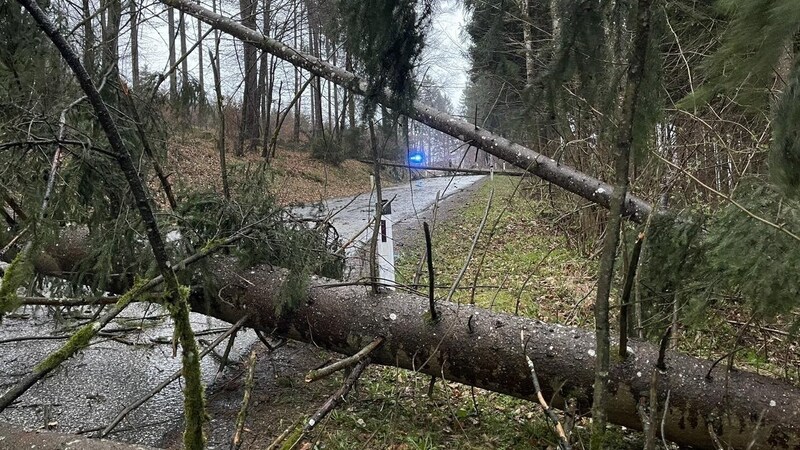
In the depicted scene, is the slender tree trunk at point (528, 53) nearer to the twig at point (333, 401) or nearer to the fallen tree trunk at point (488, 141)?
the fallen tree trunk at point (488, 141)

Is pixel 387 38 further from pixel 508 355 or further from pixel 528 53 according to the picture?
pixel 508 355

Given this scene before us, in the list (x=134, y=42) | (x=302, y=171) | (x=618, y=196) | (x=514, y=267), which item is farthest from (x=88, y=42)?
(x=302, y=171)

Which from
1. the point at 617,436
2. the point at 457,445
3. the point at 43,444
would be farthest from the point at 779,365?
the point at 43,444

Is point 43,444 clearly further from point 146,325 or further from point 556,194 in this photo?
point 556,194

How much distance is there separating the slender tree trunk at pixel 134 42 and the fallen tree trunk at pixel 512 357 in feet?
6.72

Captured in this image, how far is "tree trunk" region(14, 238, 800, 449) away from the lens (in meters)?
2.67

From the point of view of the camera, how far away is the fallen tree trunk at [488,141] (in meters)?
3.68

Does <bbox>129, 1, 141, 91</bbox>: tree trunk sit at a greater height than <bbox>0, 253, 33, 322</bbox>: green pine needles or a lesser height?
greater

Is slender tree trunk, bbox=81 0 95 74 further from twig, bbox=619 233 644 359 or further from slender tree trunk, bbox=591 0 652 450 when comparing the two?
twig, bbox=619 233 644 359

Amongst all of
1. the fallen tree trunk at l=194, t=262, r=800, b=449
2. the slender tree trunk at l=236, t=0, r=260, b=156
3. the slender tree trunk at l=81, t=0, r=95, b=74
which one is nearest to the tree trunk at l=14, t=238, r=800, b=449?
the fallen tree trunk at l=194, t=262, r=800, b=449

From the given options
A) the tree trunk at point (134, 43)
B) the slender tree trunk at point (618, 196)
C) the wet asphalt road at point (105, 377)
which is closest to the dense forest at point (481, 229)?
the slender tree trunk at point (618, 196)

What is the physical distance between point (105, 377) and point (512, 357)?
3.22 meters

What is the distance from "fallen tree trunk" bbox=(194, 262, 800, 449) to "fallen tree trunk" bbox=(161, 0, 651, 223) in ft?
3.44

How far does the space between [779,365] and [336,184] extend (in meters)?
16.3
